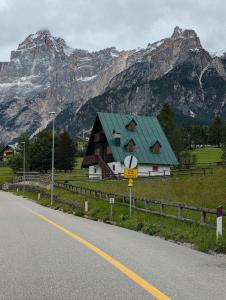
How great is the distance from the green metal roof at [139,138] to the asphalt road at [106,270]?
189 ft

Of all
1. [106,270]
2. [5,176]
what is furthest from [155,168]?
[106,270]

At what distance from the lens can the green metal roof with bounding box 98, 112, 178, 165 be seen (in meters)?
72.7

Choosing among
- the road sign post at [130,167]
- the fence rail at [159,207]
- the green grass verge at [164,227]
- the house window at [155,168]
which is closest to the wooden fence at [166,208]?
the fence rail at [159,207]

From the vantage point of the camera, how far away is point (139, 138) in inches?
2980

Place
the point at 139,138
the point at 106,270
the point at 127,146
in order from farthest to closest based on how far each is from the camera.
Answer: the point at 139,138, the point at 127,146, the point at 106,270

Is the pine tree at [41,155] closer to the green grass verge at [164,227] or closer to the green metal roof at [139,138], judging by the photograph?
the green metal roof at [139,138]

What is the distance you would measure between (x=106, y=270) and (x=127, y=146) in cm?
6324

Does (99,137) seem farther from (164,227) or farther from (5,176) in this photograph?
(164,227)

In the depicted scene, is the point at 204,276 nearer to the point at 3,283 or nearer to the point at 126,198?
the point at 3,283

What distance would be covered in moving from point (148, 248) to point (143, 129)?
212ft

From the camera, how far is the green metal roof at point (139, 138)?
2862 inches

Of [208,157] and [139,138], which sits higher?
[139,138]

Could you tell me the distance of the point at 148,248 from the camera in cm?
1299

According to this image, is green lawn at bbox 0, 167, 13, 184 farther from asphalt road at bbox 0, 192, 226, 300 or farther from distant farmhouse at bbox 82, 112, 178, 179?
asphalt road at bbox 0, 192, 226, 300
